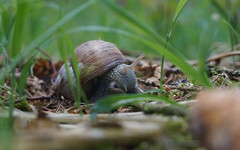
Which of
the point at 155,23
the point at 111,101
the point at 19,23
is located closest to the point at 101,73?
the point at 19,23

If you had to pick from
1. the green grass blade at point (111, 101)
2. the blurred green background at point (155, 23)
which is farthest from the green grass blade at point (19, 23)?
the green grass blade at point (111, 101)

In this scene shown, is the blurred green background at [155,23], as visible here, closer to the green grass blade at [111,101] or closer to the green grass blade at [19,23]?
the green grass blade at [19,23]

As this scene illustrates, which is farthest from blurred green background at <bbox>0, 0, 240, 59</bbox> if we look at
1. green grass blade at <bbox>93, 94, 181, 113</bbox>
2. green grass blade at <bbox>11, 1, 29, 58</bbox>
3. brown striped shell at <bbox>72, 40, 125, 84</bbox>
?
green grass blade at <bbox>93, 94, 181, 113</bbox>

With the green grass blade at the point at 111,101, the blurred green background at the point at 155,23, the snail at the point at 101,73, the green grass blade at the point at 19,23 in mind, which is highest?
the blurred green background at the point at 155,23

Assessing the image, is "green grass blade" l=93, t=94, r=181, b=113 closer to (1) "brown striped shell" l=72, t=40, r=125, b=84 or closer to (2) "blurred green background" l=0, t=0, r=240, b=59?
(1) "brown striped shell" l=72, t=40, r=125, b=84

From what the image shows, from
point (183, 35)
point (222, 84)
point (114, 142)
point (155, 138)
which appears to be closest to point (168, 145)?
point (155, 138)

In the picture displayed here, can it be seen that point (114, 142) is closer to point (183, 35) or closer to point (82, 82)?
point (82, 82)

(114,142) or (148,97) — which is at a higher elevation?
(148,97)

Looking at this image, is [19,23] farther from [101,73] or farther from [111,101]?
[111,101]
